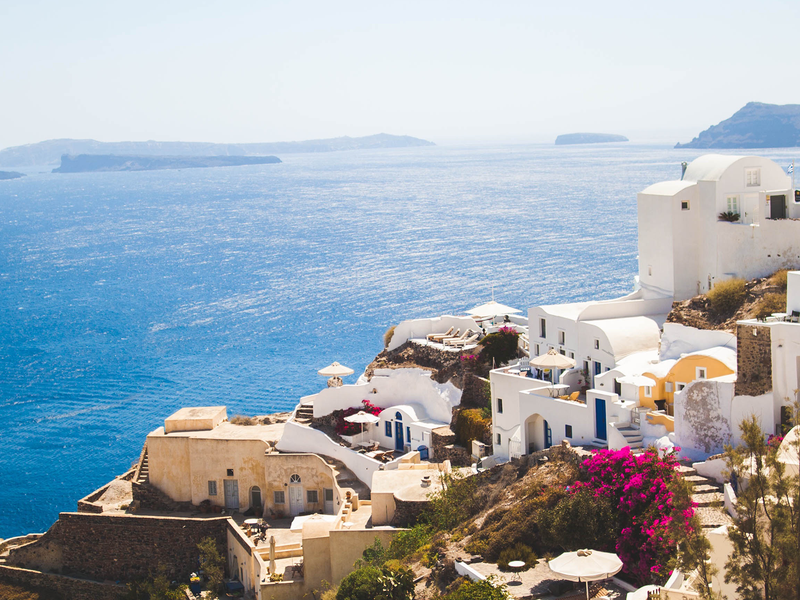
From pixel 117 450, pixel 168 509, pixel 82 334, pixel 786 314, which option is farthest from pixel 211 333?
pixel 786 314

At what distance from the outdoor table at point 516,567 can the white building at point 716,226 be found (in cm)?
1746

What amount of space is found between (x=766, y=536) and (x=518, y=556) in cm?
1096

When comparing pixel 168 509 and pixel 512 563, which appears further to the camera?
pixel 168 509

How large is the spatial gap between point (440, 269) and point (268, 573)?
68.8 meters

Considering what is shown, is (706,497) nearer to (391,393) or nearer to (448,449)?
(448,449)

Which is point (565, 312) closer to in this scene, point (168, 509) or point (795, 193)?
point (795, 193)

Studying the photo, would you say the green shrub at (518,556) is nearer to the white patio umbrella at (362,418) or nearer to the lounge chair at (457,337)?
the white patio umbrella at (362,418)

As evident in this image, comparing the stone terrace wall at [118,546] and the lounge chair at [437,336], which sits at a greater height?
the lounge chair at [437,336]

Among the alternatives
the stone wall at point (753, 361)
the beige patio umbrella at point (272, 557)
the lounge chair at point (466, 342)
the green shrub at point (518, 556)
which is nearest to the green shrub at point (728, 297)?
the stone wall at point (753, 361)

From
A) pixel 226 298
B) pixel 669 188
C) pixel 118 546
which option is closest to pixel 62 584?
pixel 118 546

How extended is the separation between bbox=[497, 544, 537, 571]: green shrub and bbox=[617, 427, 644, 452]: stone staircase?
525 centimetres

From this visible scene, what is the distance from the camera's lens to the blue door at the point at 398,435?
43.2m

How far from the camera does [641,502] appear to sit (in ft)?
81.9

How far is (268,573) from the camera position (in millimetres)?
34688
